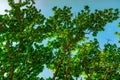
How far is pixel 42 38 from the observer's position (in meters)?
23.1

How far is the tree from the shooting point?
22469 mm

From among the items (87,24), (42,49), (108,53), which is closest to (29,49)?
(42,49)

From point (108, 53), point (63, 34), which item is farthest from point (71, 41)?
point (108, 53)

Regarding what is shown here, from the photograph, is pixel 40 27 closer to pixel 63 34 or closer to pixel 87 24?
pixel 63 34

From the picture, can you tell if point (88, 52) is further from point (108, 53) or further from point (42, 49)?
point (42, 49)

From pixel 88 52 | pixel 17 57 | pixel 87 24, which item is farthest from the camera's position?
pixel 88 52

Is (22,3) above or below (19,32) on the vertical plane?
above

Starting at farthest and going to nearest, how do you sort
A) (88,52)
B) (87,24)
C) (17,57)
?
(88,52), (87,24), (17,57)

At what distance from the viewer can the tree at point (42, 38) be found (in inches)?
885

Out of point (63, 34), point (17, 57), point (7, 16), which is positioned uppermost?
point (7, 16)

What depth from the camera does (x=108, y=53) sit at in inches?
984

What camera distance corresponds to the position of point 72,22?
75.8 ft

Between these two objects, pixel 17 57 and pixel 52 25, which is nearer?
pixel 17 57

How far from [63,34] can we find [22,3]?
3.97m
